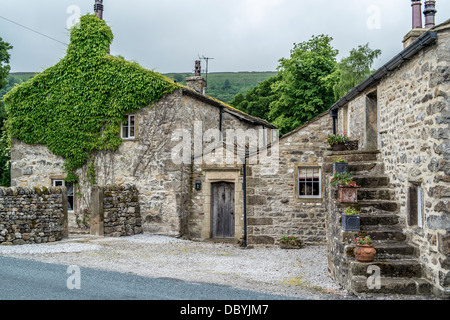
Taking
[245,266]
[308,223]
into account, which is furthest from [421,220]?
[308,223]

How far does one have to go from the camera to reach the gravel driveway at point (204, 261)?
27.3ft

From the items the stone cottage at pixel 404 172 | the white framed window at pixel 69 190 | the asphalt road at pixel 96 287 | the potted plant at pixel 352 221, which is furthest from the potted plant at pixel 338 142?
the white framed window at pixel 69 190

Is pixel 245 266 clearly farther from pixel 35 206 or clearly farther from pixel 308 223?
pixel 35 206

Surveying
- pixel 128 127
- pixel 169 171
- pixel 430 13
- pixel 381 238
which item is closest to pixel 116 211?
pixel 169 171

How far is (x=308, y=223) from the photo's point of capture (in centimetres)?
1384

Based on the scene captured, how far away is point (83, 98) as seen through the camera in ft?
54.7

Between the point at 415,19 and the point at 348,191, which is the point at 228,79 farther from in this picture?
the point at 348,191

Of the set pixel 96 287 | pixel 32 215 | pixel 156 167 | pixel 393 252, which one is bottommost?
pixel 96 287

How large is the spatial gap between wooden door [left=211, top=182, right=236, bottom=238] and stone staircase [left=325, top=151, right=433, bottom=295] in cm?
595

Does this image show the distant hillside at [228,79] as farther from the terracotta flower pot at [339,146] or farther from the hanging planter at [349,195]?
the hanging planter at [349,195]

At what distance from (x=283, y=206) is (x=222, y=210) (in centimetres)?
274

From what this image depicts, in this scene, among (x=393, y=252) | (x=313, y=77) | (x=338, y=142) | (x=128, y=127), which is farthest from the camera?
(x=313, y=77)

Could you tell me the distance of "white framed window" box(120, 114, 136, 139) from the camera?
16297mm

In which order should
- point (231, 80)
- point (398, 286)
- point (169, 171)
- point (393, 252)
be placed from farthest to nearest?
point (231, 80)
point (169, 171)
point (393, 252)
point (398, 286)
